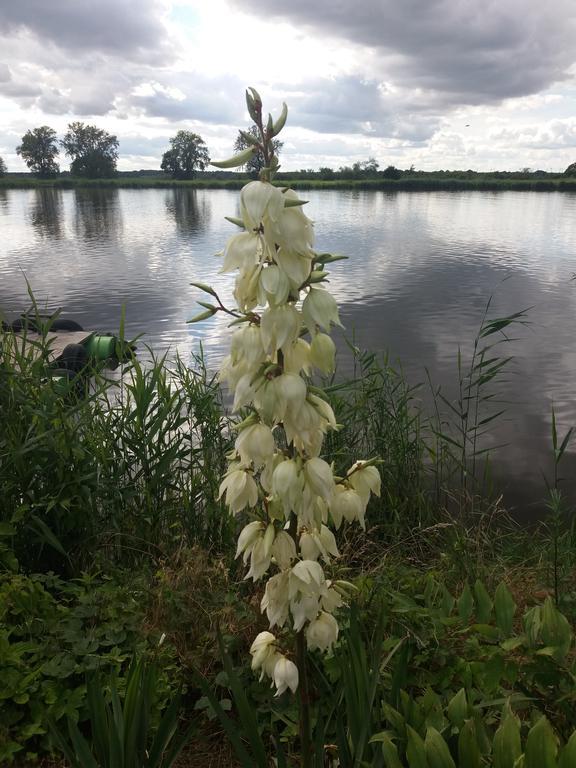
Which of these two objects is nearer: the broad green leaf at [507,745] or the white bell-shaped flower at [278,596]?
the broad green leaf at [507,745]

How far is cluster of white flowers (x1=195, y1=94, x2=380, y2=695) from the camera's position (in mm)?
1426

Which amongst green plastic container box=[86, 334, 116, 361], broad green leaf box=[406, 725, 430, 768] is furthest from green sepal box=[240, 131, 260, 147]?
Answer: green plastic container box=[86, 334, 116, 361]

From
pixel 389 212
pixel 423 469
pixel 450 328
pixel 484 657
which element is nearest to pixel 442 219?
pixel 389 212

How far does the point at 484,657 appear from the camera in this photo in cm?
228

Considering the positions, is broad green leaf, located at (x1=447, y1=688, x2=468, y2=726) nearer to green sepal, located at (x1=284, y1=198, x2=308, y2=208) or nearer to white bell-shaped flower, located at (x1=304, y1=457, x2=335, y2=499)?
white bell-shaped flower, located at (x1=304, y1=457, x2=335, y2=499)

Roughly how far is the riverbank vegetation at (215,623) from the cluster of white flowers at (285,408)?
32cm

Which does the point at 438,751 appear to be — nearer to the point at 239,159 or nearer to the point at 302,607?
the point at 302,607

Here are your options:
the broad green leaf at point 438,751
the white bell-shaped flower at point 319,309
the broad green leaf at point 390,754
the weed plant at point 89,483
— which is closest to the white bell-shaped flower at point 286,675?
the broad green leaf at point 390,754

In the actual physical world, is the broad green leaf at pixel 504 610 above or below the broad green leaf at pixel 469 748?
above

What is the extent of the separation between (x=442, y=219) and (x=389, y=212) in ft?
20.1

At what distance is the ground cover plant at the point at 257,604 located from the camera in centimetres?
151

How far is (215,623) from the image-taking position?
231cm

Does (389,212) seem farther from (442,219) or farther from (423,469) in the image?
(423,469)

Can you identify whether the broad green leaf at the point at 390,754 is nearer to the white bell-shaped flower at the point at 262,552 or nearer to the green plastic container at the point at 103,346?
the white bell-shaped flower at the point at 262,552
